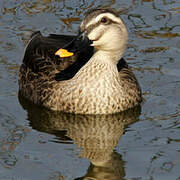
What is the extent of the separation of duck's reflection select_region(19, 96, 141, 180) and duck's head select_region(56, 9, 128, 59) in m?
1.06

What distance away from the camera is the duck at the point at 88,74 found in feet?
32.5

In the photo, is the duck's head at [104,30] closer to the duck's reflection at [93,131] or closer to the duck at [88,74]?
the duck at [88,74]

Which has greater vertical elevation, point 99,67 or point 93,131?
point 99,67

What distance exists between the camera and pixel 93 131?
10172mm

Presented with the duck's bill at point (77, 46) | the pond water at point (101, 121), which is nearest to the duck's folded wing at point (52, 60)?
the pond water at point (101, 121)

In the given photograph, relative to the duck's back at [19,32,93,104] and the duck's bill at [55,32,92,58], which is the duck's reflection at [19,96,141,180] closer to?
the duck's back at [19,32,93,104]

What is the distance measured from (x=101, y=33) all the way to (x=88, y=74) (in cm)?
79

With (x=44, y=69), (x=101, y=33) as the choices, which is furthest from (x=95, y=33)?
(x=44, y=69)

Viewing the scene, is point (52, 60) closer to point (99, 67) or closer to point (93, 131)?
point (99, 67)

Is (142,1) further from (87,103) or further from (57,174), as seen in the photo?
(57,174)

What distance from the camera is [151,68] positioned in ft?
39.7

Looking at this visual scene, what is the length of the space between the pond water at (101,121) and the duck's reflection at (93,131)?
1 centimetres

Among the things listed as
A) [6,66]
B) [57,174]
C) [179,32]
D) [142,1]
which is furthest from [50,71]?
[142,1]

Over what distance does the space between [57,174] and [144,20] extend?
5.95 meters
